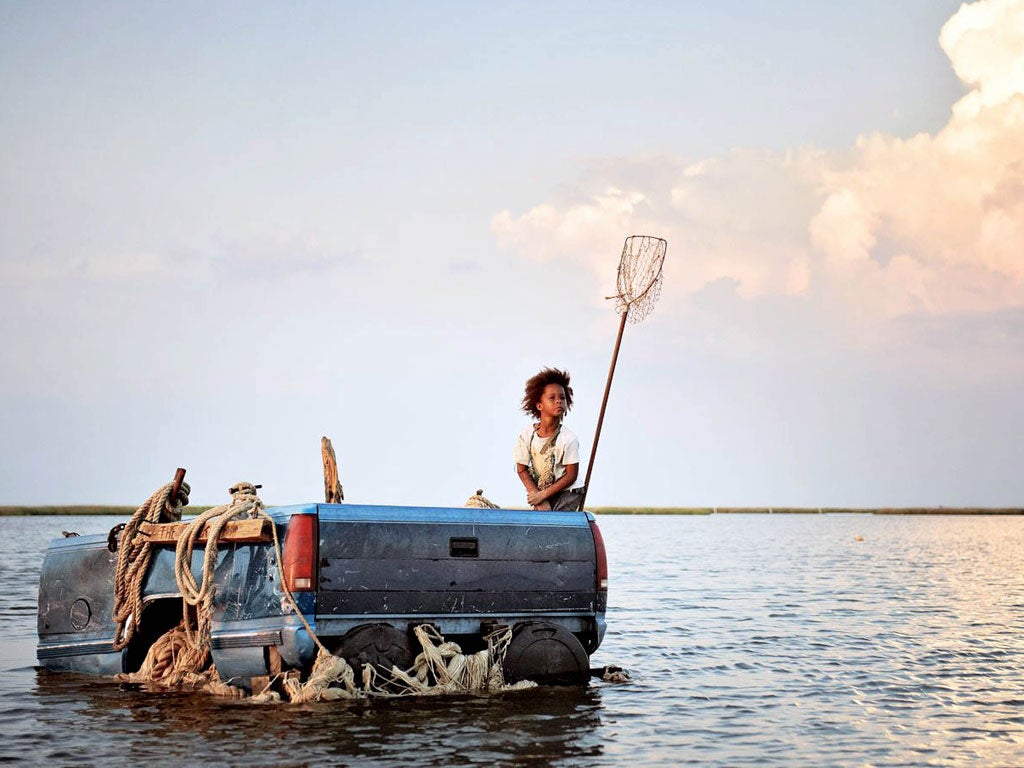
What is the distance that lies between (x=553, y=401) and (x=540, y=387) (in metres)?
0.29

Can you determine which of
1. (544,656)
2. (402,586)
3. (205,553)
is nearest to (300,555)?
(402,586)

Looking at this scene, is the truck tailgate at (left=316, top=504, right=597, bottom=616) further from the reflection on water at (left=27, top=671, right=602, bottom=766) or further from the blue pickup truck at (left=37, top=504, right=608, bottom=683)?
the reflection on water at (left=27, top=671, right=602, bottom=766)

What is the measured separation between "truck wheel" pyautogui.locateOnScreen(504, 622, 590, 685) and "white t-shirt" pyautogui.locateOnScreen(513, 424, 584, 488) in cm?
163

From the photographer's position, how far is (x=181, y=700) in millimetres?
8969

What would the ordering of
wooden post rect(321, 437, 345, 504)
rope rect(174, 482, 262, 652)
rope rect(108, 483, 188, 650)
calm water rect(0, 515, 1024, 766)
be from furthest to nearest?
rope rect(108, 483, 188, 650) → wooden post rect(321, 437, 345, 504) → rope rect(174, 482, 262, 652) → calm water rect(0, 515, 1024, 766)

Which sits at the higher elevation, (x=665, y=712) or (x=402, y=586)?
(x=402, y=586)

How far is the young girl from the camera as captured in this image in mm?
9969

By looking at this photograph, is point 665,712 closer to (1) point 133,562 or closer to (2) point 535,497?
(2) point 535,497

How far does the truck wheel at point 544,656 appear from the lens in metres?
8.63

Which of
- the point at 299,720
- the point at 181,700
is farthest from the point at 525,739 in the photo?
the point at 181,700

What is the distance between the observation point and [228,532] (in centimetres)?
848

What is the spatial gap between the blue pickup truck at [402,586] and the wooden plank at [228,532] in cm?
10

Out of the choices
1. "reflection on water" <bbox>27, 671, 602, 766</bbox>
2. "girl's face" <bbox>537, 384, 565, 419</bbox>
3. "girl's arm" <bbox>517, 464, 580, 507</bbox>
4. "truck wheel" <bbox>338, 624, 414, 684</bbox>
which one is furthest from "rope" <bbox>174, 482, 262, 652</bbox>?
"girl's face" <bbox>537, 384, 565, 419</bbox>

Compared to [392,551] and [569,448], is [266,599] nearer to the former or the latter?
[392,551]
